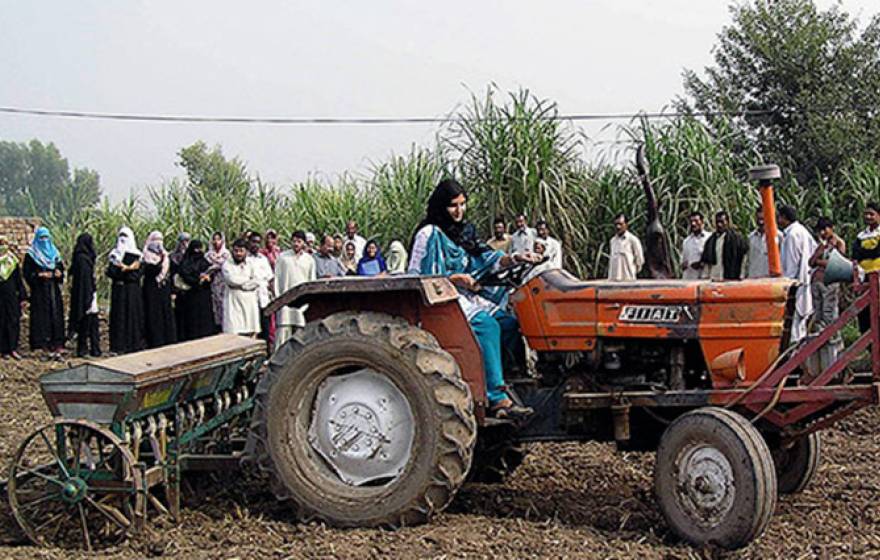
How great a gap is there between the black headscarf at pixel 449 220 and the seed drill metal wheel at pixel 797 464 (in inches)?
77.1

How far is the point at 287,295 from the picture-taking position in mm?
5527

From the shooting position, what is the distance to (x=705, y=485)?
493cm

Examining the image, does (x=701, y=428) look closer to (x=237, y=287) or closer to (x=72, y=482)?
(x=72, y=482)

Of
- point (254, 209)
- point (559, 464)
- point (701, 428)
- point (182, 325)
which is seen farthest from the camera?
point (254, 209)

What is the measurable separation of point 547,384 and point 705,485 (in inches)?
42.5

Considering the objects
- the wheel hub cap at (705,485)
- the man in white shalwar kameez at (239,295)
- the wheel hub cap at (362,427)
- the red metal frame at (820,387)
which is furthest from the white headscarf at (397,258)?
the wheel hub cap at (705,485)

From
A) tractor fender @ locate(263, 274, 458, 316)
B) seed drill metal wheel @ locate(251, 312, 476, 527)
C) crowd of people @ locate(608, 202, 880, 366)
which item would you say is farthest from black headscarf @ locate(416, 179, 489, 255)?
crowd of people @ locate(608, 202, 880, 366)

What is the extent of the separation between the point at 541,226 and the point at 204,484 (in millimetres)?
6823

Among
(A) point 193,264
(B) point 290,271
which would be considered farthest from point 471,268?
(A) point 193,264

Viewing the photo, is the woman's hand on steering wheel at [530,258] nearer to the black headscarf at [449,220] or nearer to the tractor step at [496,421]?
the black headscarf at [449,220]

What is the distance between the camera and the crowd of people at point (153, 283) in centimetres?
1252

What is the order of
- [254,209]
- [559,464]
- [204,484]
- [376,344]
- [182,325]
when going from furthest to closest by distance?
[254,209], [182,325], [559,464], [204,484], [376,344]

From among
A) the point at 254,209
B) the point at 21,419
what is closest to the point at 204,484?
the point at 21,419

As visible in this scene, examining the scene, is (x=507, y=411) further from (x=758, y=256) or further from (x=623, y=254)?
(x=623, y=254)
